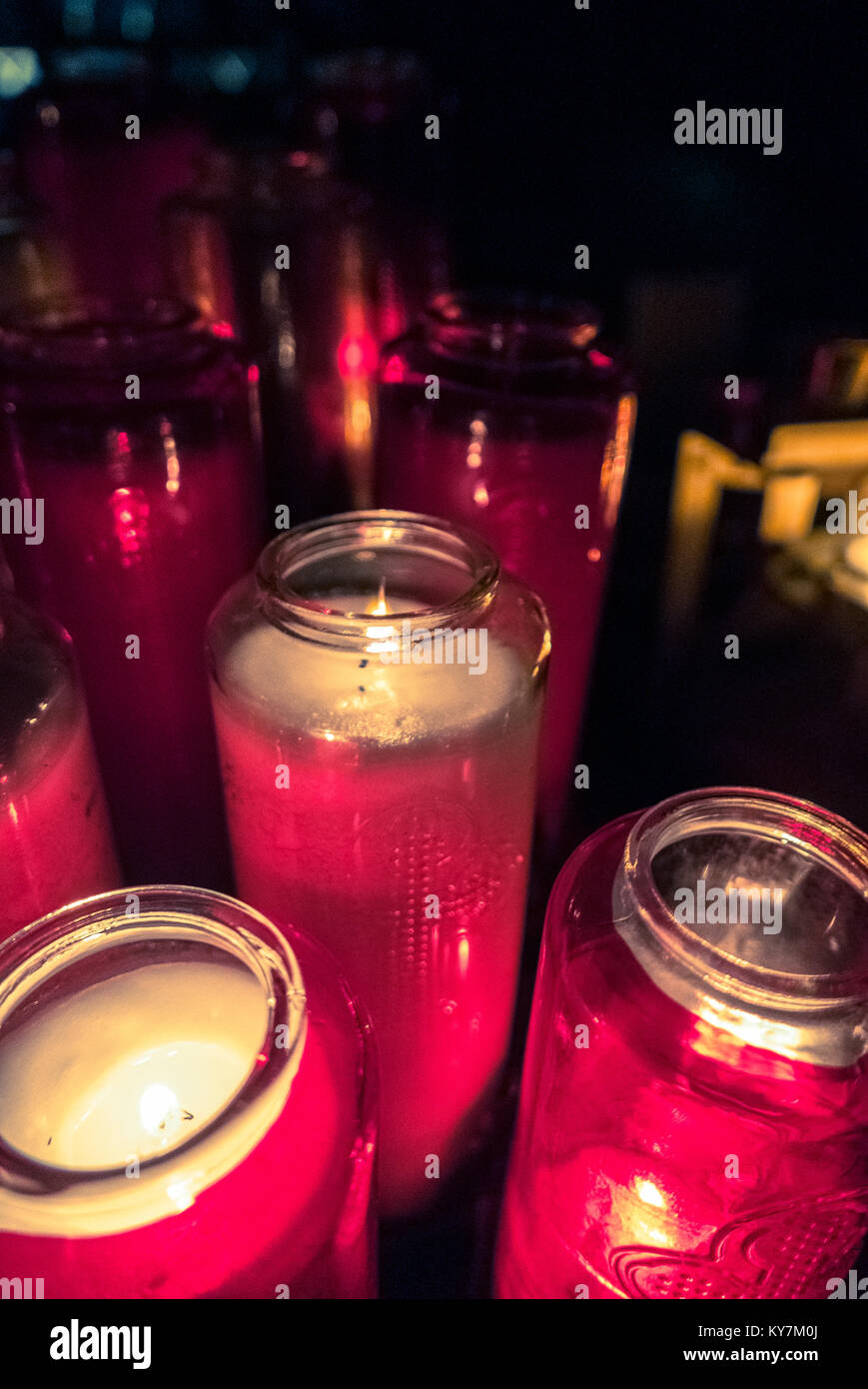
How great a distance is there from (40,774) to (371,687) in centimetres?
18

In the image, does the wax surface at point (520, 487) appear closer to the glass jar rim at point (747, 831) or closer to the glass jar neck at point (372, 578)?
the glass jar neck at point (372, 578)

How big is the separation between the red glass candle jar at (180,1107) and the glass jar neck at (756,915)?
0.44 ft

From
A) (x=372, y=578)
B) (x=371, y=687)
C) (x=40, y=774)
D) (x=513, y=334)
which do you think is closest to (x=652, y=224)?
(x=513, y=334)

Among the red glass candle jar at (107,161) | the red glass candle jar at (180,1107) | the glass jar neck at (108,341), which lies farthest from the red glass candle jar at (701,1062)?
the red glass candle jar at (107,161)

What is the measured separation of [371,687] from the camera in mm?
462

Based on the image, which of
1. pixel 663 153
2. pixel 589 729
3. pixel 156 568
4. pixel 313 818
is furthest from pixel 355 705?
pixel 663 153

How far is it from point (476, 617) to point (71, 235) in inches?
24.8

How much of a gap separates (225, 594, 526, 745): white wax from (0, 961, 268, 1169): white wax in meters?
0.13

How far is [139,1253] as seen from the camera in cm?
31

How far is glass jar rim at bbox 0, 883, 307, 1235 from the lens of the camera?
0.96 feet

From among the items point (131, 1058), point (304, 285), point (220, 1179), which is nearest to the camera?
point (220, 1179)

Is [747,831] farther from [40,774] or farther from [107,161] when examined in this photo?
[107,161]

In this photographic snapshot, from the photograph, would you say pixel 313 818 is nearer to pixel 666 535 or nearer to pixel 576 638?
pixel 576 638

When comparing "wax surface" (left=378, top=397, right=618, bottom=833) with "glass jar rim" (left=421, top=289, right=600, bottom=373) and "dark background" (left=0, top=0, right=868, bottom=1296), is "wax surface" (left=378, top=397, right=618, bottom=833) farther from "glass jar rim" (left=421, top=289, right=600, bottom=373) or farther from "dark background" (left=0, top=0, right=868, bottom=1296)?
"dark background" (left=0, top=0, right=868, bottom=1296)
